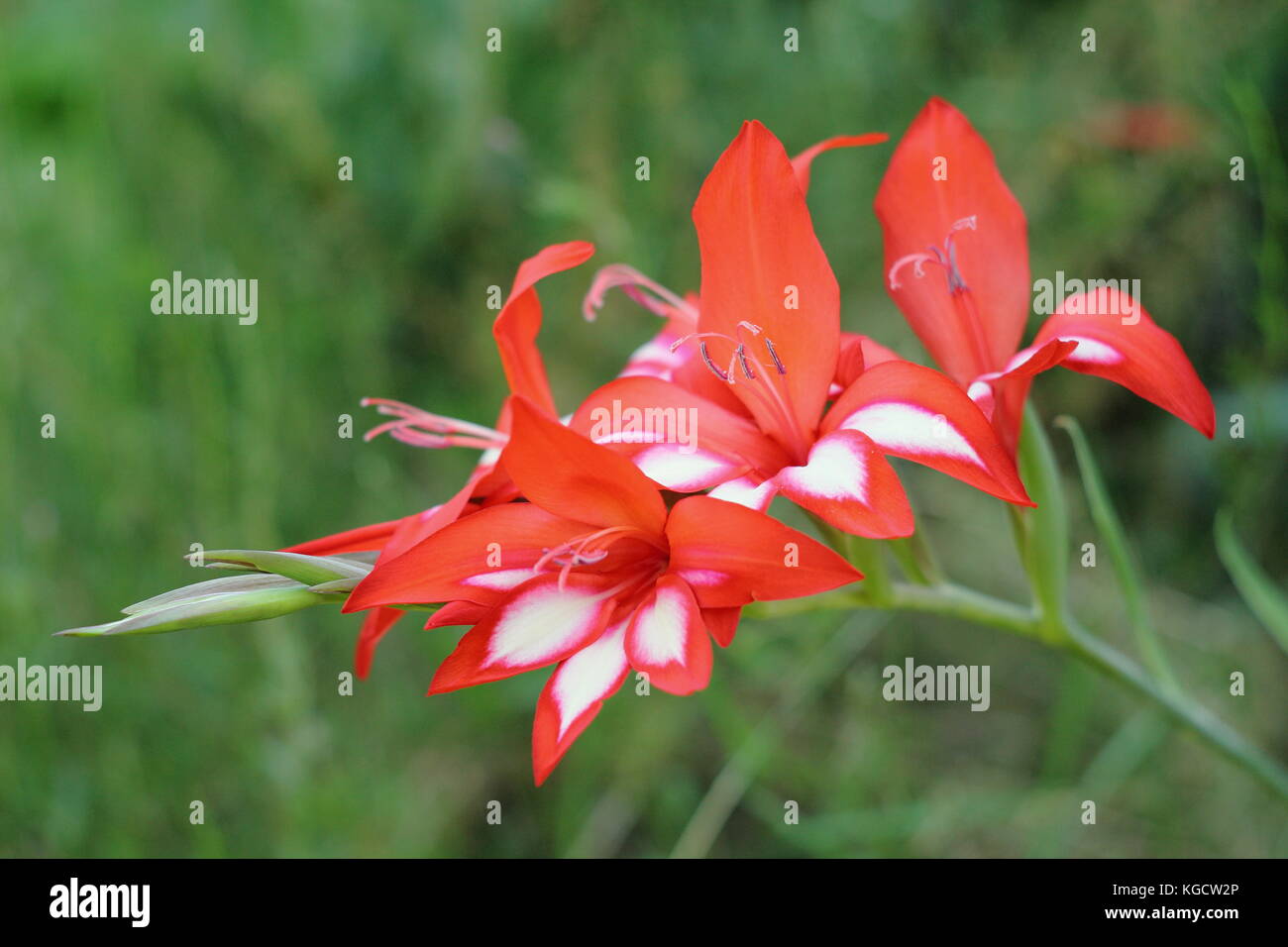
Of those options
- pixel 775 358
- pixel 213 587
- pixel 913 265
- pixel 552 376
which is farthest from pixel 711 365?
pixel 552 376

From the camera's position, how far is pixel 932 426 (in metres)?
0.48

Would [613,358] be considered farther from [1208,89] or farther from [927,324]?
[927,324]

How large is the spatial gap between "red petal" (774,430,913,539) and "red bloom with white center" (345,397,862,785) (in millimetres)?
20

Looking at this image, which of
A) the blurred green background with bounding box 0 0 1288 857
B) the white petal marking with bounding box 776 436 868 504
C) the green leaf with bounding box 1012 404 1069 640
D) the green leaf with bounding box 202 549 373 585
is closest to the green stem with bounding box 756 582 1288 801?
the green leaf with bounding box 1012 404 1069 640

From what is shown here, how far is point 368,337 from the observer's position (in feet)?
4.97

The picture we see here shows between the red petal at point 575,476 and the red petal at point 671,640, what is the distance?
4 centimetres

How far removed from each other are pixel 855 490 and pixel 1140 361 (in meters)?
0.16

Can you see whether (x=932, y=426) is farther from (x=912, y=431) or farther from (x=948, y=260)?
(x=948, y=260)

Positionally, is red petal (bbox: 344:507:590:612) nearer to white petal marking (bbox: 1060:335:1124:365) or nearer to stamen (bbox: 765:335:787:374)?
stamen (bbox: 765:335:787:374)

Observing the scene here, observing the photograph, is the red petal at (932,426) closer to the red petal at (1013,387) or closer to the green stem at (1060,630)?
the red petal at (1013,387)

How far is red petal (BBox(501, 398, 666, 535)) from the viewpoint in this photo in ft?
1.51

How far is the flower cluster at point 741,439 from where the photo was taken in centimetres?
47
